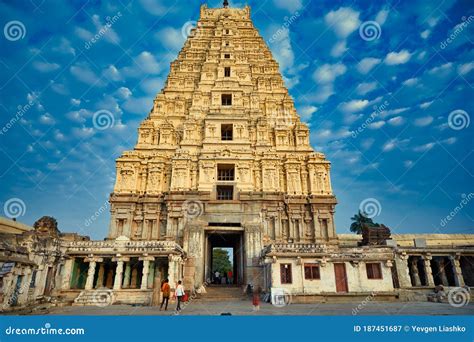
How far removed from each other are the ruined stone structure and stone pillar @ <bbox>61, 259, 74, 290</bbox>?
0.07m

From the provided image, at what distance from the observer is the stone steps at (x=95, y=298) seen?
18.7 metres

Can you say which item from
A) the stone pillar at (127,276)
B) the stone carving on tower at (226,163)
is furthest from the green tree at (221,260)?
the stone pillar at (127,276)

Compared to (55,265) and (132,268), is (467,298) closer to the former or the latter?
(132,268)

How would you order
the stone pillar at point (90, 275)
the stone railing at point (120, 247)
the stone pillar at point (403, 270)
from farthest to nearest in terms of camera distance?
the stone pillar at point (403, 270), the stone railing at point (120, 247), the stone pillar at point (90, 275)

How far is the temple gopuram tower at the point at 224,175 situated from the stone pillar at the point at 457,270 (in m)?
9.62

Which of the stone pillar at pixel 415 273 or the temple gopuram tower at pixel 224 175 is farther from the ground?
the temple gopuram tower at pixel 224 175

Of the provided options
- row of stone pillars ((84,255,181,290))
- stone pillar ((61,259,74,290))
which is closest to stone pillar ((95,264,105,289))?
row of stone pillars ((84,255,181,290))

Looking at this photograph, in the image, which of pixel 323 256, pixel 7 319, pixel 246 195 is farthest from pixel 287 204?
pixel 7 319

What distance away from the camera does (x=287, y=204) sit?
29.7 m

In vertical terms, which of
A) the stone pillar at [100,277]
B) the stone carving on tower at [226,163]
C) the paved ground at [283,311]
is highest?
the stone carving on tower at [226,163]

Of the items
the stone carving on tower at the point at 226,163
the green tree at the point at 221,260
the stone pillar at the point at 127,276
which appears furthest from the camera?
the green tree at the point at 221,260

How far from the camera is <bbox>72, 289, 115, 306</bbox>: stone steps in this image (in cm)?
1870

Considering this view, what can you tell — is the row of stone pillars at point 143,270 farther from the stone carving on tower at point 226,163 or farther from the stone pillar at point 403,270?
the stone pillar at point 403,270

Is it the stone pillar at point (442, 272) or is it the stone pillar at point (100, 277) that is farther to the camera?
the stone pillar at point (442, 272)
